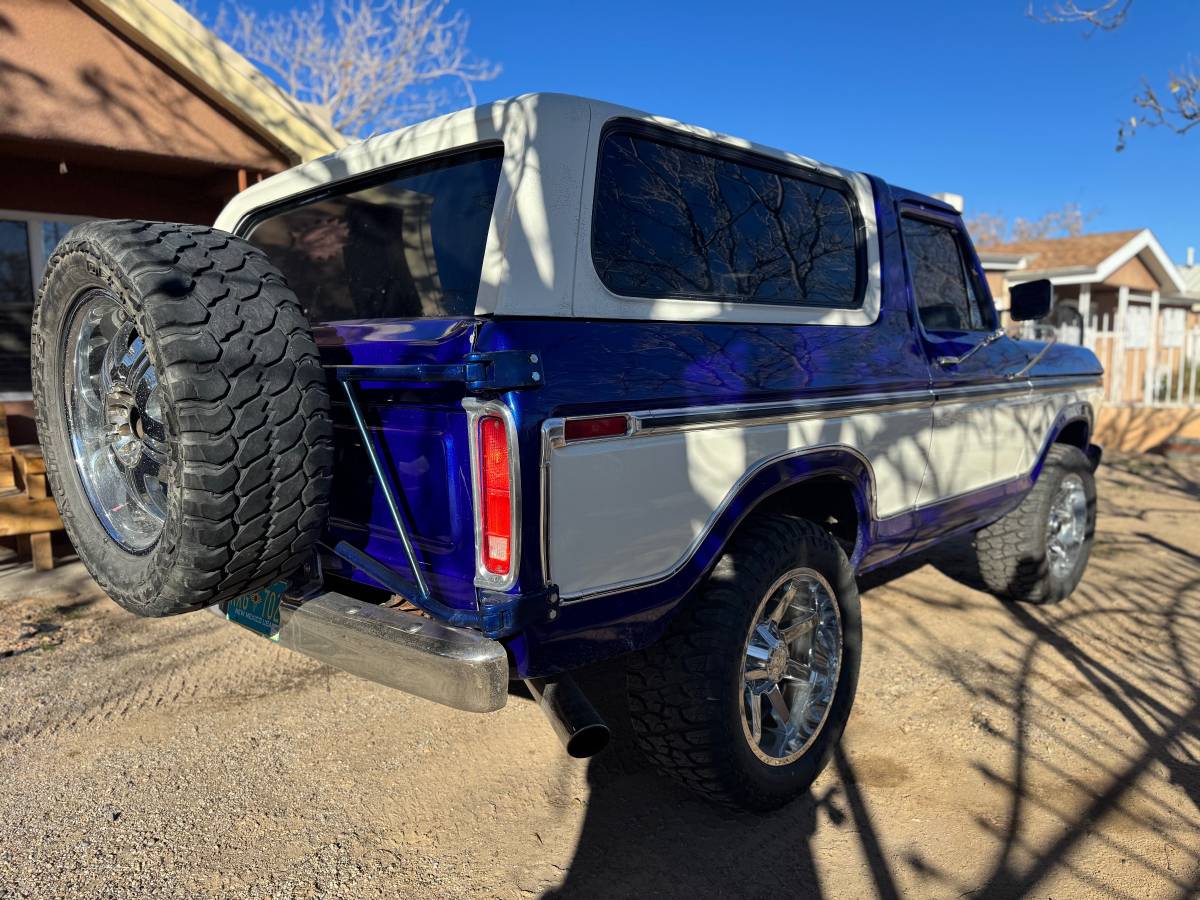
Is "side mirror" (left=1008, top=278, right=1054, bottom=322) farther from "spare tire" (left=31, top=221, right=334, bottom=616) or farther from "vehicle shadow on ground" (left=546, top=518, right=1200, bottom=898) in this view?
"spare tire" (left=31, top=221, right=334, bottom=616)

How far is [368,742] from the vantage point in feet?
10.8

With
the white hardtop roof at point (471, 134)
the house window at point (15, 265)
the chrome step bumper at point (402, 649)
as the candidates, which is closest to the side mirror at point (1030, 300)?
the white hardtop roof at point (471, 134)

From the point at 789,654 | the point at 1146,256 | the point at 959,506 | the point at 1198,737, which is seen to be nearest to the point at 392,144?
the point at 789,654

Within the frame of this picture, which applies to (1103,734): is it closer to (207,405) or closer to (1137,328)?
(207,405)

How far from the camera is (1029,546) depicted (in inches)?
185

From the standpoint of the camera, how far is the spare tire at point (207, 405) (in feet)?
6.79

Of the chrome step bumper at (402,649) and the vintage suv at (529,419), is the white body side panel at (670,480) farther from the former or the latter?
the chrome step bumper at (402,649)

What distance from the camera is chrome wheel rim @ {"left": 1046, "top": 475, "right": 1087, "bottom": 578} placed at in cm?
499

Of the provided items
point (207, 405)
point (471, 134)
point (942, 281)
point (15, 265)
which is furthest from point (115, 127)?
point (942, 281)

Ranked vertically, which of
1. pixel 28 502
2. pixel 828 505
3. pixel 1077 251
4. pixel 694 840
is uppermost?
pixel 1077 251

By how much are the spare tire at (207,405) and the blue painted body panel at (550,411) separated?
0.65 feet

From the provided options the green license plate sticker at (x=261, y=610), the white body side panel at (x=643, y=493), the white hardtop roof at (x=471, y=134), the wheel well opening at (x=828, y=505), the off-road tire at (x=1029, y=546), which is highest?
the white hardtop roof at (x=471, y=134)

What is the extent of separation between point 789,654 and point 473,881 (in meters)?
1.28

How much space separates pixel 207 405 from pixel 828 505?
2236 mm
